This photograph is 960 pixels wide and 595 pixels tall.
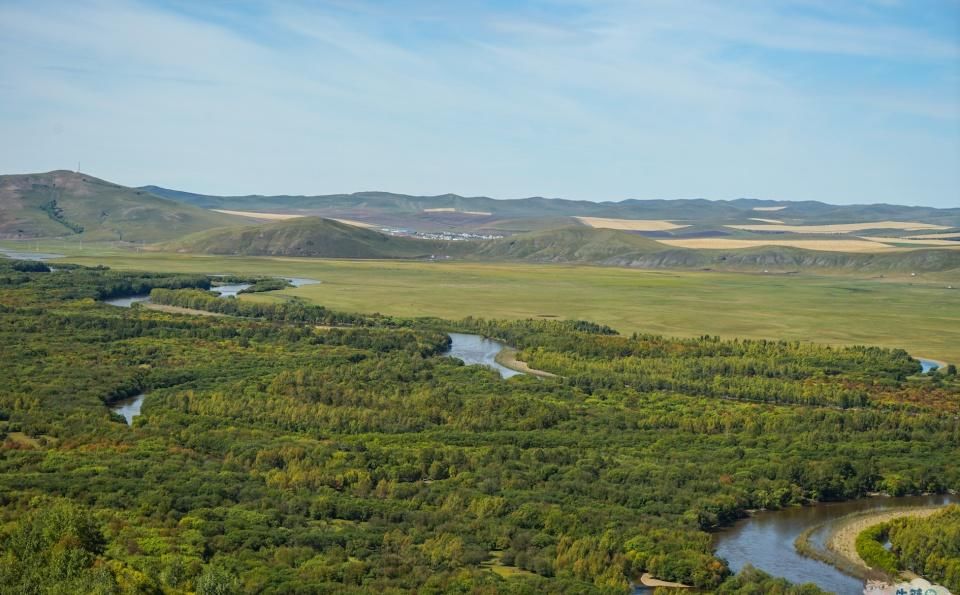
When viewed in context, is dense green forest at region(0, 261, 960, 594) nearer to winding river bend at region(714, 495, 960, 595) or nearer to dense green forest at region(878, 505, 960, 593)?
winding river bend at region(714, 495, 960, 595)

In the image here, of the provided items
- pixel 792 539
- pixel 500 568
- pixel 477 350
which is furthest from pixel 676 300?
pixel 500 568

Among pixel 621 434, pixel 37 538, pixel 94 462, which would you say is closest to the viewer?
pixel 37 538

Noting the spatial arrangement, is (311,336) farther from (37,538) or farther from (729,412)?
(37,538)

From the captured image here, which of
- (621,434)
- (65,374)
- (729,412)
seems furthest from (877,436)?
(65,374)

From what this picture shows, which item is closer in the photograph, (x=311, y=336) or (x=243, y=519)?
(x=243, y=519)

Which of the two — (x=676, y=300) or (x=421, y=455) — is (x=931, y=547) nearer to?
(x=421, y=455)

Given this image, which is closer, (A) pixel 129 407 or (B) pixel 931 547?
(B) pixel 931 547

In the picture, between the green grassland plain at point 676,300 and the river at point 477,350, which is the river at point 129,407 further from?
the green grassland plain at point 676,300
